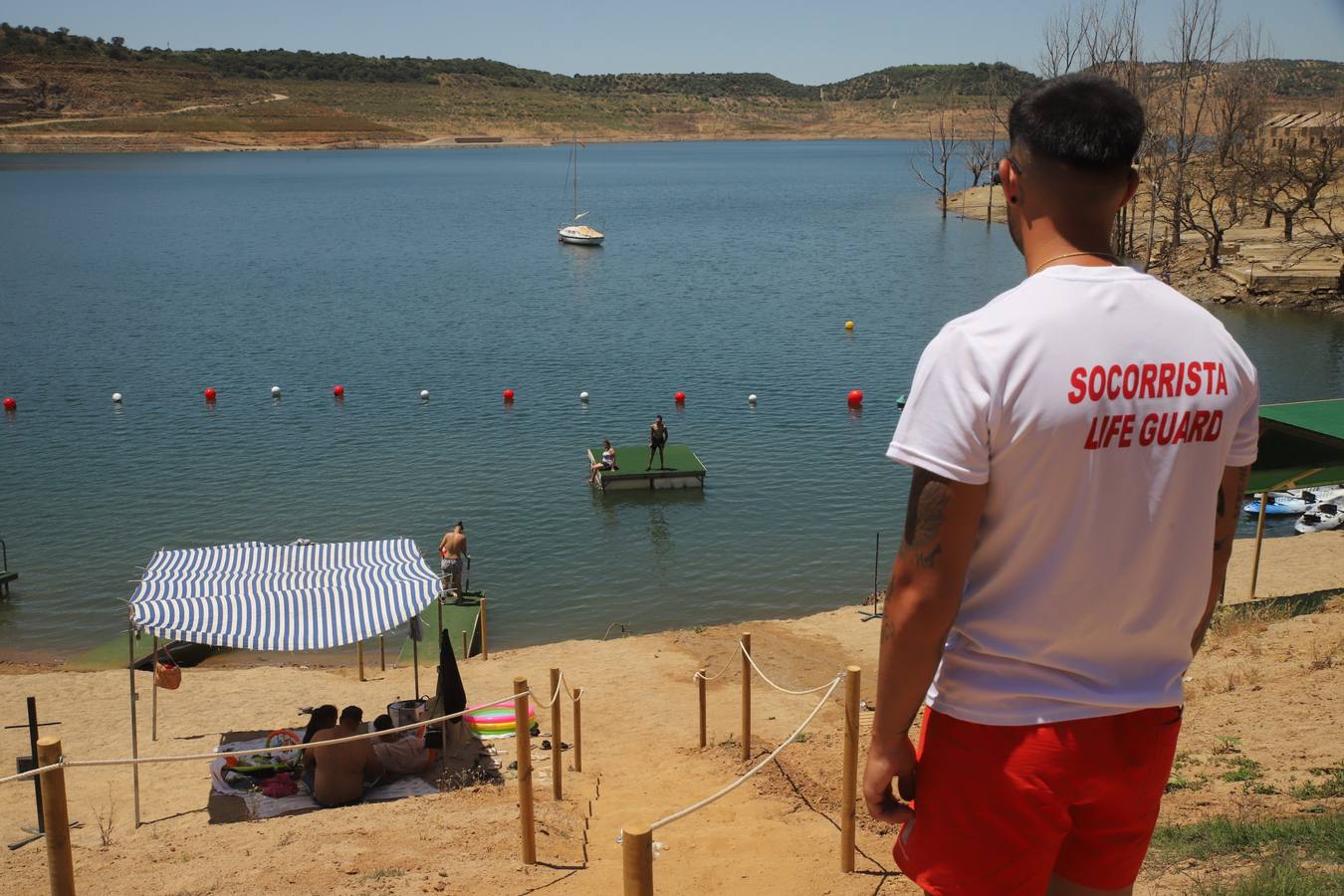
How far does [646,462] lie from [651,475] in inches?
35.1

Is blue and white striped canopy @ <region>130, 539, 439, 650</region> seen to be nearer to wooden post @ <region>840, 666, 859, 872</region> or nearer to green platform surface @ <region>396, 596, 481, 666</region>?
→ green platform surface @ <region>396, 596, 481, 666</region>

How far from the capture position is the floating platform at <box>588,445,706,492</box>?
90.8 feet

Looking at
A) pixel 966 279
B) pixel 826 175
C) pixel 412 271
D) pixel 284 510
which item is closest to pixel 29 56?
pixel 826 175

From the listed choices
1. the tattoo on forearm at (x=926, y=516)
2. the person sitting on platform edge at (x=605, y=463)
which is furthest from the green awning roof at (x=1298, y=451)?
the person sitting on platform edge at (x=605, y=463)

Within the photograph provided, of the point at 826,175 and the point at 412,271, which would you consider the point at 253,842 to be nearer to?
the point at 412,271

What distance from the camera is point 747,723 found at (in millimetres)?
10703

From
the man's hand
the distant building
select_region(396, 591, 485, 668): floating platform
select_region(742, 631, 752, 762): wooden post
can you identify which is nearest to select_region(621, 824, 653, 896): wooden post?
the man's hand

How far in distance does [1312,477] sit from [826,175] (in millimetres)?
145160

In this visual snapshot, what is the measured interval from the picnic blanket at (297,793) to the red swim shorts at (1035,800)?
9.46 metres

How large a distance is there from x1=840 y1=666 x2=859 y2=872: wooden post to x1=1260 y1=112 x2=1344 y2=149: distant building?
60.9 m

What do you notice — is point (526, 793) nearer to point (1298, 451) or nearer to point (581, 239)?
point (1298, 451)

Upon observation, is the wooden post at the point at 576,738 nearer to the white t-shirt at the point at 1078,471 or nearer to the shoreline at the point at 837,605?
the shoreline at the point at 837,605

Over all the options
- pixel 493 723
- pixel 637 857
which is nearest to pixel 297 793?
pixel 493 723

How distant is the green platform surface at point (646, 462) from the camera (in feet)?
91.0
